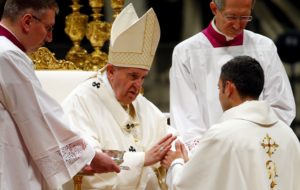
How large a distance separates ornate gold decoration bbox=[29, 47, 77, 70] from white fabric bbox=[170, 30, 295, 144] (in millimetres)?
820

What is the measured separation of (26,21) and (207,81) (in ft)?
6.14

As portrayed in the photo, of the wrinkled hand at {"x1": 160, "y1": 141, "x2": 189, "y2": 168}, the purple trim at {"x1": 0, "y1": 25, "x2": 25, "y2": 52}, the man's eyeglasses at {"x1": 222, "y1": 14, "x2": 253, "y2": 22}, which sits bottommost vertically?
the wrinkled hand at {"x1": 160, "y1": 141, "x2": 189, "y2": 168}

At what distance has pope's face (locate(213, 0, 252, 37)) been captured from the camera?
6141mm

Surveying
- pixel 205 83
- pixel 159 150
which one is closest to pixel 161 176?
pixel 159 150

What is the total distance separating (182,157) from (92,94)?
70 cm

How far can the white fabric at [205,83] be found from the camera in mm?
6305

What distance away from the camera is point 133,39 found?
18.9ft

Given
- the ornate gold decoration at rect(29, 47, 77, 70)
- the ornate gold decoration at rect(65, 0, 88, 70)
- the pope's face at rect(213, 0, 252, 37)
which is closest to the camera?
the pope's face at rect(213, 0, 252, 37)

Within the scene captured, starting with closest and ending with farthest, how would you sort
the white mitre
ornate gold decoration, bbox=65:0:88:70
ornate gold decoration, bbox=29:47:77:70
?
the white mitre, ornate gold decoration, bbox=29:47:77:70, ornate gold decoration, bbox=65:0:88:70

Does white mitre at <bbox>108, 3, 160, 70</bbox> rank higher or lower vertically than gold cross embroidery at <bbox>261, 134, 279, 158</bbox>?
higher

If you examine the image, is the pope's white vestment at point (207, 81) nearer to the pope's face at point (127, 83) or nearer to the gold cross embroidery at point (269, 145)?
the pope's face at point (127, 83)

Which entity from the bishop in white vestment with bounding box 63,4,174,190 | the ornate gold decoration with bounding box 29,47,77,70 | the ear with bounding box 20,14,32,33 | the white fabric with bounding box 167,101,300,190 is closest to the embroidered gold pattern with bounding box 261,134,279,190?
the white fabric with bounding box 167,101,300,190

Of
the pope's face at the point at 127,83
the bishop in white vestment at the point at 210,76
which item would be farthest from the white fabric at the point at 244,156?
the bishop in white vestment at the point at 210,76

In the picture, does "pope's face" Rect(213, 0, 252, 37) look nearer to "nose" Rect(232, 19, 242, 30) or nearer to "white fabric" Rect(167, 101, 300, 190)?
"nose" Rect(232, 19, 242, 30)
